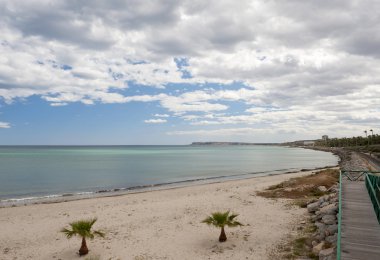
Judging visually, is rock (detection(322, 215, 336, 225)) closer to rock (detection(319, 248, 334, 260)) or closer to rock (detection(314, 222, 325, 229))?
rock (detection(314, 222, 325, 229))

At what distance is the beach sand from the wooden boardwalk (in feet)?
10.3

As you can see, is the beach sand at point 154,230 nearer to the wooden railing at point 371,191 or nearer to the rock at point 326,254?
the rock at point 326,254

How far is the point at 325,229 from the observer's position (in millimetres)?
14469

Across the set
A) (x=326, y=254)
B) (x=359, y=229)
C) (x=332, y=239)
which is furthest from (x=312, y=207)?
(x=326, y=254)

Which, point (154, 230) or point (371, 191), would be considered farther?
point (154, 230)

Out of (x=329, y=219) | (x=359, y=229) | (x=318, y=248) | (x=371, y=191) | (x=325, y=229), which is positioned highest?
(x=371, y=191)

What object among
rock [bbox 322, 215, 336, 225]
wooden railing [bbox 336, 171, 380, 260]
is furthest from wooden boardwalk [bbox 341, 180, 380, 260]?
rock [bbox 322, 215, 336, 225]

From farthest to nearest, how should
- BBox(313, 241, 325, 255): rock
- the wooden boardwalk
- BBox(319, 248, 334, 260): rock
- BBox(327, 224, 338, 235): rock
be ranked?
1. BBox(327, 224, 338, 235): rock
2. BBox(313, 241, 325, 255): rock
3. BBox(319, 248, 334, 260): rock
4. the wooden boardwalk

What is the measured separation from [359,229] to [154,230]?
10.1 meters

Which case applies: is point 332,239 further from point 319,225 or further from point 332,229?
point 319,225

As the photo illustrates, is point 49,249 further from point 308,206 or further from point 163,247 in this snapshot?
point 308,206

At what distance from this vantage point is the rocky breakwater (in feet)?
37.5

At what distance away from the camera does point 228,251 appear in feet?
45.2

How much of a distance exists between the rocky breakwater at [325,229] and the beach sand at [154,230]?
1202 millimetres
